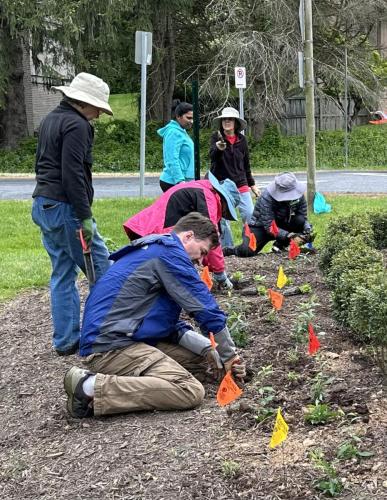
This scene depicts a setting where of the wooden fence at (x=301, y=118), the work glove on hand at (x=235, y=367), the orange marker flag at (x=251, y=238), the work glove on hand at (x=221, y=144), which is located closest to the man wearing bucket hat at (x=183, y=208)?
the work glove on hand at (x=235, y=367)

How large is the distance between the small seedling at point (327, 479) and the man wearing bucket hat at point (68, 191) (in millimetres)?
2247

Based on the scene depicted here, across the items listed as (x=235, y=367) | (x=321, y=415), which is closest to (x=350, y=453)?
(x=321, y=415)

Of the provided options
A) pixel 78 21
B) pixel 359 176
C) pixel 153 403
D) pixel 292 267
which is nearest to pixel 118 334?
pixel 153 403

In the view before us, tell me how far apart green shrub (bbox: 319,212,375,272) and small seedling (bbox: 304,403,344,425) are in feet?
8.33

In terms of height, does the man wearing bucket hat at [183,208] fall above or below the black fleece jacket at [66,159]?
below

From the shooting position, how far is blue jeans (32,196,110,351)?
4.65m

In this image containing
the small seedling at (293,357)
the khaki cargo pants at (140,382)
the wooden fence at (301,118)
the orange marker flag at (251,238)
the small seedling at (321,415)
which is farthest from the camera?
the wooden fence at (301,118)

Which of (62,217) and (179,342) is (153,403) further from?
(62,217)

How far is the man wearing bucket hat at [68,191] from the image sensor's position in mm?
4457

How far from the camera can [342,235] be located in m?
6.13

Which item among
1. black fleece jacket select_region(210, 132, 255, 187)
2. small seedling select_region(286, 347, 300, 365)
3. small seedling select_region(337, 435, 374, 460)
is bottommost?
small seedling select_region(337, 435, 374, 460)

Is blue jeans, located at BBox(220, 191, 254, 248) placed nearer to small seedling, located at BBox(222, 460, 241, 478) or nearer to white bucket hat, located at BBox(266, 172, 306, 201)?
white bucket hat, located at BBox(266, 172, 306, 201)

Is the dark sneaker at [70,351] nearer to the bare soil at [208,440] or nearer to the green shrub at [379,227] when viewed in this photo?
the bare soil at [208,440]

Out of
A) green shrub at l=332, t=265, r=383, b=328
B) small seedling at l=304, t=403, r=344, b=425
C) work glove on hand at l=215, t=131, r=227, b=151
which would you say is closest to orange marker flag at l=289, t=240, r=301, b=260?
work glove on hand at l=215, t=131, r=227, b=151
